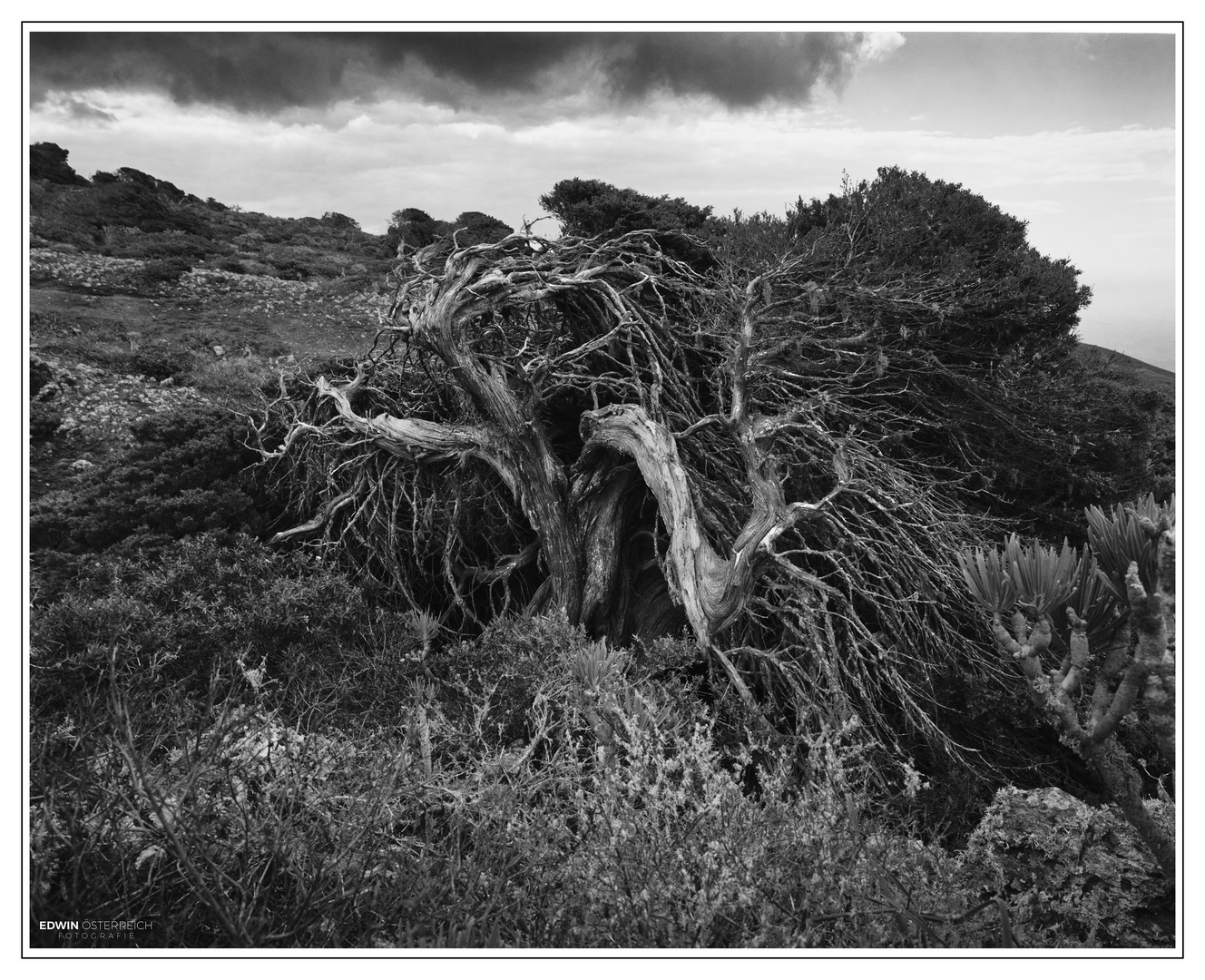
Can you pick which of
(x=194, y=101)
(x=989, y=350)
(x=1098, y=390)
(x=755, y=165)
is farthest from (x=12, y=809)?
(x=1098, y=390)

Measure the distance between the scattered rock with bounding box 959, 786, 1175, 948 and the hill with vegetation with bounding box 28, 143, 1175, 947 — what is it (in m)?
0.02

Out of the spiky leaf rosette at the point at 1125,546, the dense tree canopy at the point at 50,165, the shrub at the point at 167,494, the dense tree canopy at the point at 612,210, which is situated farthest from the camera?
the dense tree canopy at the point at 612,210

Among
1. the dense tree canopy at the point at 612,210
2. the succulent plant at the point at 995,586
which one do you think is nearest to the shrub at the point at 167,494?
the dense tree canopy at the point at 612,210

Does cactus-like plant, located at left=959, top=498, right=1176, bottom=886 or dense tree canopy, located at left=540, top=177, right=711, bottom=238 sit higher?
dense tree canopy, located at left=540, top=177, right=711, bottom=238


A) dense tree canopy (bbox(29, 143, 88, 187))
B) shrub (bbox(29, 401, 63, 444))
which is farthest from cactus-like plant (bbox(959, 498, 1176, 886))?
shrub (bbox(29, 401, 63, 444))

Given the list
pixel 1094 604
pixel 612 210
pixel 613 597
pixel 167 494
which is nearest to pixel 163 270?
pixel 167 494

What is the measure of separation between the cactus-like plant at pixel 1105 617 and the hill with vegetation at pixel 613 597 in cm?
1

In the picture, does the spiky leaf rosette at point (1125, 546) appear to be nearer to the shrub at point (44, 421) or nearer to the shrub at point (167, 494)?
the shrub at point (167, 494)

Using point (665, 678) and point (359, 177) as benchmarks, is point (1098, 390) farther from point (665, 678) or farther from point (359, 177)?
point (359, 177)

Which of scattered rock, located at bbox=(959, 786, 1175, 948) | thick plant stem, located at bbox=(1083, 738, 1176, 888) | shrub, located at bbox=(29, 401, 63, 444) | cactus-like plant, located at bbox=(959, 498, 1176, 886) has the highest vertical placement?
shrub, located at bbox=(29, 401, 63, 444)

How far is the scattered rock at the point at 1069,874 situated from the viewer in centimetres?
227

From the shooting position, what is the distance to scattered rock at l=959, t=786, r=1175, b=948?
227 centimetres

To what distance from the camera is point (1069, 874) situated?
2414 millimetres

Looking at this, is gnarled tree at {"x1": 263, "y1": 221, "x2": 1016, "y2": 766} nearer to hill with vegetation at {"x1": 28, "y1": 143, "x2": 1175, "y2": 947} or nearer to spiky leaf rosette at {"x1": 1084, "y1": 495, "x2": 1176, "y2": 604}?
hill with vegetation at {"x1": 28, "y1": 143, "x2": 1175, "y2": 947}
